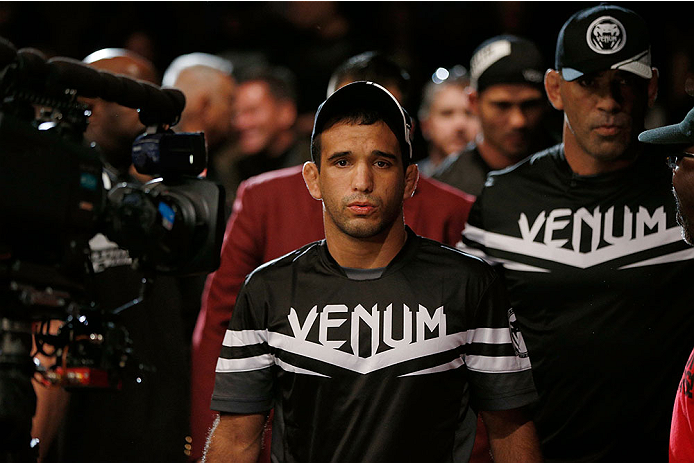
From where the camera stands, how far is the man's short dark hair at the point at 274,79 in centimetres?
647

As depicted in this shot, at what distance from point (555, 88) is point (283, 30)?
179 inches

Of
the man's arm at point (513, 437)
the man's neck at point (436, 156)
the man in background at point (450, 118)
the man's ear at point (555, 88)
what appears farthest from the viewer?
the man's neck at point (436, 156)

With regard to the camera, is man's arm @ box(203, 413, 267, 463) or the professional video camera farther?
man's arm @ box(203, 413, 267, 463)

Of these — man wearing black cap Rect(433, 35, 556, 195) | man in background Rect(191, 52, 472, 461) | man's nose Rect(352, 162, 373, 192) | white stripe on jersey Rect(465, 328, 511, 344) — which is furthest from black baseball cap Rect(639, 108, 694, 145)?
man wearing black cap Rect(433, 35, 556, 195)

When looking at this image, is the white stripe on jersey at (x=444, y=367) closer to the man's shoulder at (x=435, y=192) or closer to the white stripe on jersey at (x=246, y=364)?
the white stripe on jersey at (x=246, y=364)

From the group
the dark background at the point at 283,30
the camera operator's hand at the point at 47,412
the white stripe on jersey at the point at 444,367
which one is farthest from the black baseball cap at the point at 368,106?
the dark background at the point at 283,30

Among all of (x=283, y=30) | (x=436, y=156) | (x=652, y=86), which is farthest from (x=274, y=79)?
(x=652, y=86)

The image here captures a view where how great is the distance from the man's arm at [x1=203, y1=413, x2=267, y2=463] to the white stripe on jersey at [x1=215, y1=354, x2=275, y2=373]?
0.37 ft

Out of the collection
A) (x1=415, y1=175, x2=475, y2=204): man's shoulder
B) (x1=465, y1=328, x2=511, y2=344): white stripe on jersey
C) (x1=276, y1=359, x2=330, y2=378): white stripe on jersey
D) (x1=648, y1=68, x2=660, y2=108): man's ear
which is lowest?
(x1=276, y1=359, x2=330, y2=378): white stripe on jersey

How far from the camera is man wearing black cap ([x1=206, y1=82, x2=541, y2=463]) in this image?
7.54 ft

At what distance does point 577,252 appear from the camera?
305 cm

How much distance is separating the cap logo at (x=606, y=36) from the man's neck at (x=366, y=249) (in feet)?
3.58

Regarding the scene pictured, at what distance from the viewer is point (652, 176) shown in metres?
3.08

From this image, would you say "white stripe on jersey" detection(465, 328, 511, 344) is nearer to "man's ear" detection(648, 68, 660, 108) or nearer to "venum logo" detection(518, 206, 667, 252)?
"venum logo" detection(518, 206, 667, 252)
